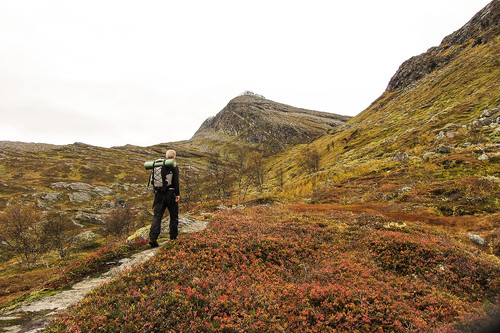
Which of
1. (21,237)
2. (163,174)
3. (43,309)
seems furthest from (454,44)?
(21,237)

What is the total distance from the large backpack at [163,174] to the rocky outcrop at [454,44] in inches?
4913

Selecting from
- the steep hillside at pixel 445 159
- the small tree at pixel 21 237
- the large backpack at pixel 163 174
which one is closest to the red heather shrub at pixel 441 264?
the steep hillside at pixel 445 159

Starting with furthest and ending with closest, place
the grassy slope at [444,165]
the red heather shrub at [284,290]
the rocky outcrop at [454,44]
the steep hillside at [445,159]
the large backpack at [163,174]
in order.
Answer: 1. the rocky outcrop at [454,44]
2. the grassy slope at [444,165]
3. the steep hillside at [445,159]
4. the large backpack at [163,174]
5. the red heather shrub at [284,290]

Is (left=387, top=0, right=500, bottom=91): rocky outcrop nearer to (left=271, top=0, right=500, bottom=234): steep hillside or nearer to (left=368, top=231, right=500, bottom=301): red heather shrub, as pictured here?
(left=271, top=0, right=500, bottom=234): steep hillside

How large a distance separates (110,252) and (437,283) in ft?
42.9

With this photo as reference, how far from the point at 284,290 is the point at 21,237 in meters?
58.0

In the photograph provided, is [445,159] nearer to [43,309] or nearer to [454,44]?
[43,309]

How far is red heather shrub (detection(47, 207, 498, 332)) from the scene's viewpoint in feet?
15.7

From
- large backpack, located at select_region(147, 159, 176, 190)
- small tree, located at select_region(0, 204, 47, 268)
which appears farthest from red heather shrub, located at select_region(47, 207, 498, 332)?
small tree, located at select_region(0, 204, 47, 268)

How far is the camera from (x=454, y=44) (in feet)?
333

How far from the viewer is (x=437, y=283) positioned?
23.3ft

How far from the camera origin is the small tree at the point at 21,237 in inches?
1585

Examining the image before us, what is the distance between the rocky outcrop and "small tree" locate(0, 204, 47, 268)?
152 meters

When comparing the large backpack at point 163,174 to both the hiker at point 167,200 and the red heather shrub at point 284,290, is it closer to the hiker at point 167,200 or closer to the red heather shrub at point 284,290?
the hiker at point 167,200
